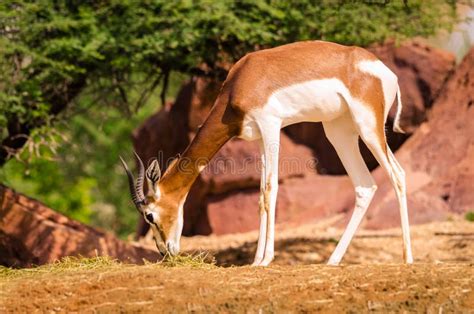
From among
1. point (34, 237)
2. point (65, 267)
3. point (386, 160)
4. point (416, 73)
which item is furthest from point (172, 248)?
point (416, 73)

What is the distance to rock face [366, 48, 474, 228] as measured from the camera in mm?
12609

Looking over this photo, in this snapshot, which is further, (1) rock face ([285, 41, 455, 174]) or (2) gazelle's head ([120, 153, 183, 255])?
(1) rock face ([285, 41, 455, 174])

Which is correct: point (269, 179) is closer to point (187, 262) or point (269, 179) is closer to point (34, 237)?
point (187, 262)

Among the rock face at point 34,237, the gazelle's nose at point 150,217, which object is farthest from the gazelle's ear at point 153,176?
the rock face at point 34,237

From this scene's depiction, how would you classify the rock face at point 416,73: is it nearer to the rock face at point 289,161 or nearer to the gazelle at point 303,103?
the rock face at point 289,161

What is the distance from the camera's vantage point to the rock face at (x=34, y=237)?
10211 millimetres

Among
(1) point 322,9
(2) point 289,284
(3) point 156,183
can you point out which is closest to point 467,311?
(2) point 289,284

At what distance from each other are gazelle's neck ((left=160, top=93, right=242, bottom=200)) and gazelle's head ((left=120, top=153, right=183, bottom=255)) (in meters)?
0.10

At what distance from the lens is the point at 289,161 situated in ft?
46.8

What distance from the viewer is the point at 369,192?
320 inches

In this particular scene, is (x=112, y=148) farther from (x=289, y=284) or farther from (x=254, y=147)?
(x=289, y=284)

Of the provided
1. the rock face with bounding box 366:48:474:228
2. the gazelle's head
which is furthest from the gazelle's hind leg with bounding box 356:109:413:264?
the rock face with bounding box 366:48:474:228

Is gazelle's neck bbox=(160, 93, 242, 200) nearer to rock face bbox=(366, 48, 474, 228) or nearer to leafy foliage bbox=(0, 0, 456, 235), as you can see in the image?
leafy foliage bbox=(0, 0, 456, 235)

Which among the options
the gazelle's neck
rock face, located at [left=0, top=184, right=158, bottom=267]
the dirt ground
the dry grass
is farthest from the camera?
rock face, located at [left=0, top=184, right=158, bottom=267]
